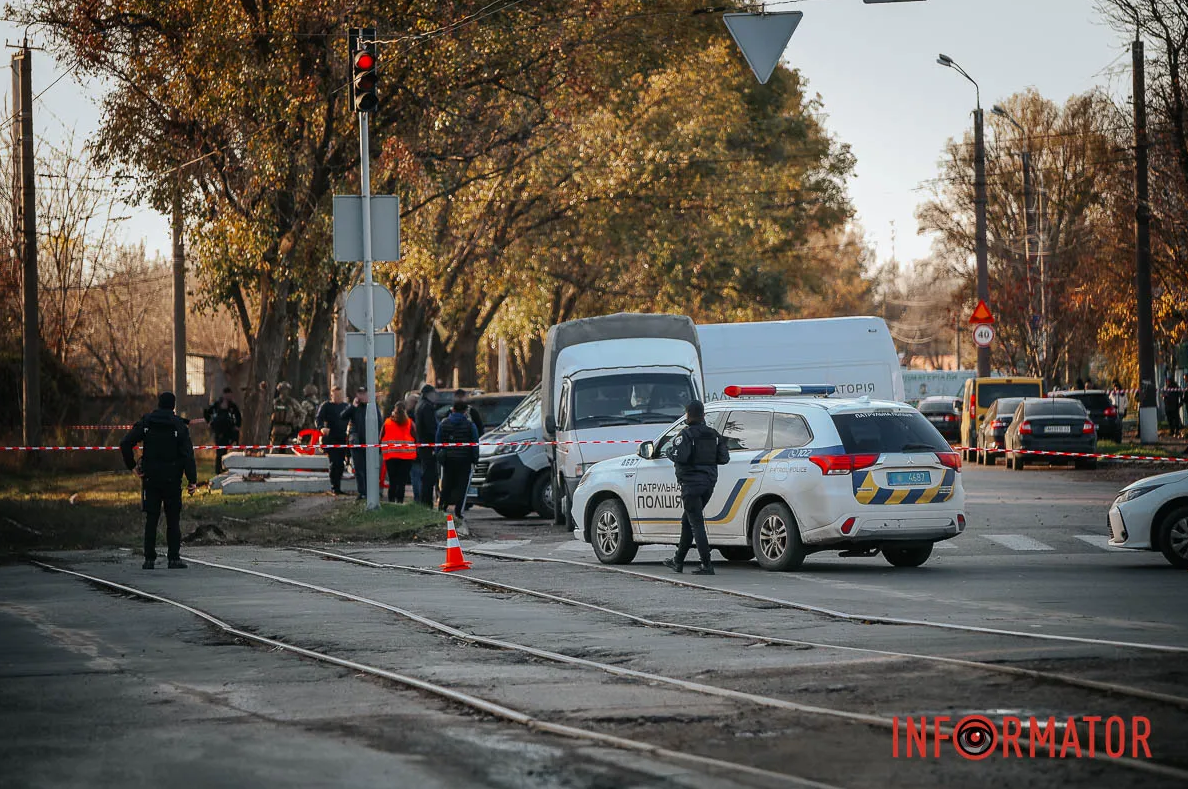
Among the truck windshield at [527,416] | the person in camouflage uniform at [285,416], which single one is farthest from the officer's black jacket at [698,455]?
the person in camouflage uniform at [285,416]

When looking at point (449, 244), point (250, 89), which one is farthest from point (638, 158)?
point (250, 89)

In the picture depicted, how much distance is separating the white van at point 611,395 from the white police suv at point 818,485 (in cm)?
481

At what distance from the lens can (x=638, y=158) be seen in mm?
48688

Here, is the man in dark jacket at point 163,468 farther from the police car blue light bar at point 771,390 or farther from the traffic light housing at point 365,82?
the police car blue light bar at point 771,390

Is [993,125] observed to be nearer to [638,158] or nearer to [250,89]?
[638,158]

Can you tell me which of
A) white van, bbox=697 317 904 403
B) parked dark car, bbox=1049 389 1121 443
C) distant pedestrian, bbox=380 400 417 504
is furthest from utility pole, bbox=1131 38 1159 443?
distant pedestrian, bbox=380 400 417 504

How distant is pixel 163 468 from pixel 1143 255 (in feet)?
88.7

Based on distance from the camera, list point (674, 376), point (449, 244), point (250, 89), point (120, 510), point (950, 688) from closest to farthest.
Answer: point (950, 688) < point (674, 376) < point (120, 510) < point (250, 89) < point (449, 244)

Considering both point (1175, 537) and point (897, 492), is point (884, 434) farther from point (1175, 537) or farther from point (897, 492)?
point (1175, 537)

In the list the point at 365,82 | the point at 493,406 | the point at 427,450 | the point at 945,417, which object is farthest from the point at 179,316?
the point at 945,417

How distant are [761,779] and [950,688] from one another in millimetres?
2359

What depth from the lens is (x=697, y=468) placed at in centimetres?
1641

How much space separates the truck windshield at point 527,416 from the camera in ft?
86.1

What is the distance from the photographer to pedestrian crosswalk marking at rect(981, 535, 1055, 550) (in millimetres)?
19083
